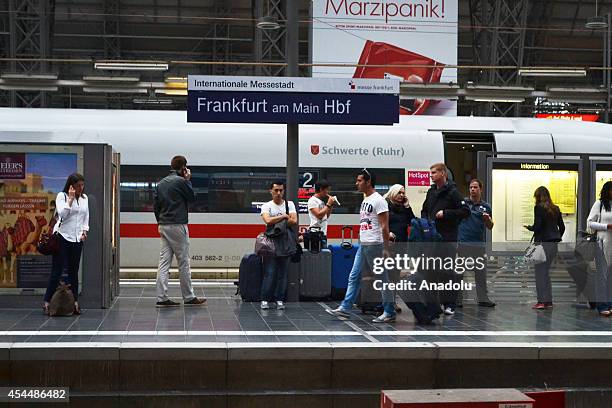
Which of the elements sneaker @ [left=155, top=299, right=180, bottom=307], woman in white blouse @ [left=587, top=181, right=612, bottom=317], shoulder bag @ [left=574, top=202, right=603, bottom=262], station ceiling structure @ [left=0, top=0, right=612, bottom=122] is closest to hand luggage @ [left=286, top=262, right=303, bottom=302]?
sneaker @ [left=155, top=299, right=180, bottom=307]

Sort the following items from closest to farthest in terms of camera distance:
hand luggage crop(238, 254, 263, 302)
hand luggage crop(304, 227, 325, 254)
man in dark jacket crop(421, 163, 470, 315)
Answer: man in dark jacket crop(421, 163, 470, 315)
hand luggage crop(238, 254, 263, 302)
hand luggage crop(304, 227, 325, 254)

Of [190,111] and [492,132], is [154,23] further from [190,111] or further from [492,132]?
[190,111]

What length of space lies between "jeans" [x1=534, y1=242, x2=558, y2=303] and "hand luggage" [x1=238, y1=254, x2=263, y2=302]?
11.3 ft

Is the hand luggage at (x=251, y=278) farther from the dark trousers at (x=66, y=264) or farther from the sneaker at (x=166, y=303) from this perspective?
the dark trousers at (x=66, y=264)

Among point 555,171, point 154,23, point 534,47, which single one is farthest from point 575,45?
point 555,171

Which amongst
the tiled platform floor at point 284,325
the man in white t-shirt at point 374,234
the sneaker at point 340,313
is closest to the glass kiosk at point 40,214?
the tiled platform floor at point 284,325

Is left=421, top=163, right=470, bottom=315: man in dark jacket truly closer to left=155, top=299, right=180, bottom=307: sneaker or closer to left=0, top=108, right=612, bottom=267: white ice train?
left=155, top=299, right=180, bottom=307: sneaker

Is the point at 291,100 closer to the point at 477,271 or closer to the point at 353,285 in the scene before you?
the point at 353,285

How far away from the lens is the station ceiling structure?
2400 cm

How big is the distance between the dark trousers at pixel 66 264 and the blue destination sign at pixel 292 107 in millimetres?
2097

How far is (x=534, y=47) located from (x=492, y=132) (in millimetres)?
12693

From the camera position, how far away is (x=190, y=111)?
1034 cm

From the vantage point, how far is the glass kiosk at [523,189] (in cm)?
1448

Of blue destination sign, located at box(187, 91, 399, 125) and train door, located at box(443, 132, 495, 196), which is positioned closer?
blue destination sign, located at box(187, 91, 399, 125)
